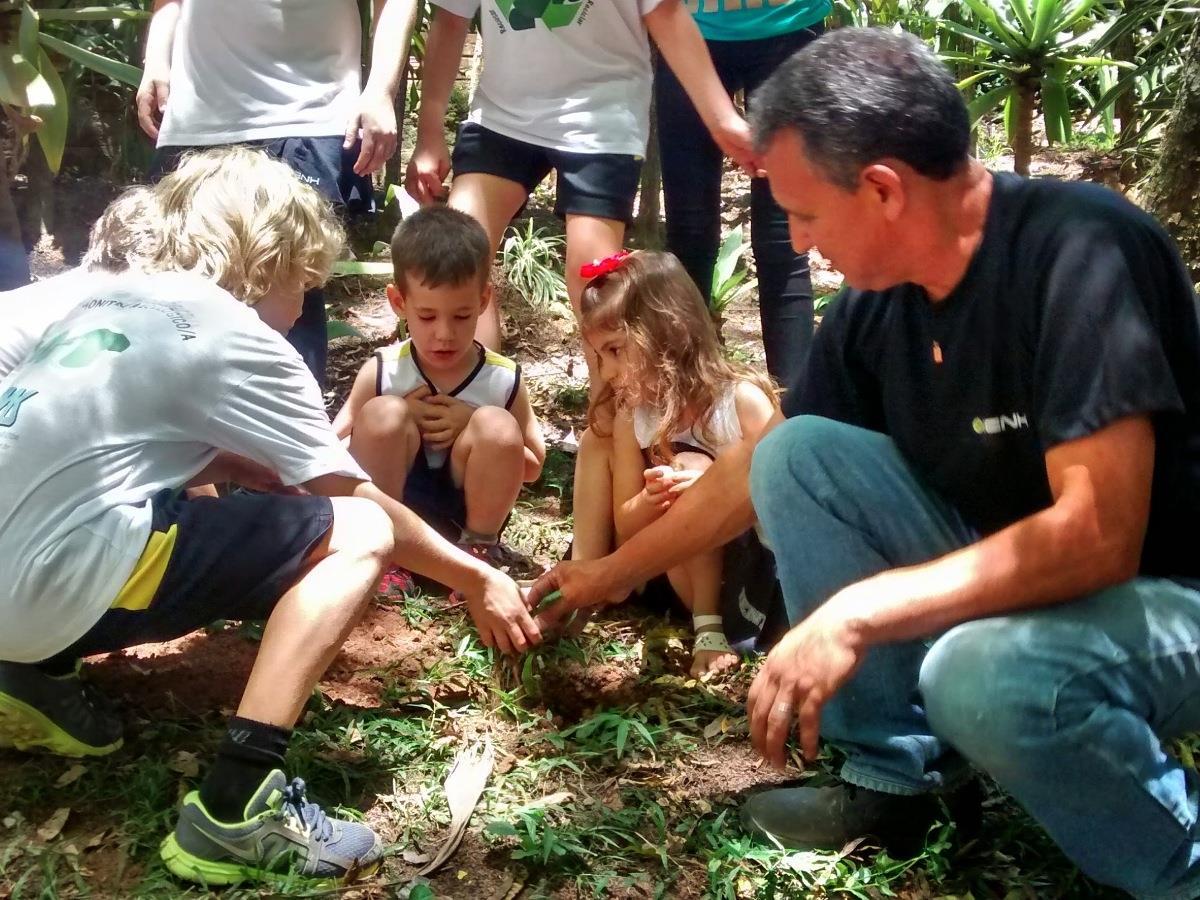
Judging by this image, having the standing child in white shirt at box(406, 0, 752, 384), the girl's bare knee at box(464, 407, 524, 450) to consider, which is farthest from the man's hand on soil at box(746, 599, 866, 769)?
the standing child in white shirt at box(406, 0, 752, 384)

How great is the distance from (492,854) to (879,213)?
1218 mm

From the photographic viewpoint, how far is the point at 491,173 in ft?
10.3

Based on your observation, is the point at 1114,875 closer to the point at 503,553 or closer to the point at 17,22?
the point at 503,553

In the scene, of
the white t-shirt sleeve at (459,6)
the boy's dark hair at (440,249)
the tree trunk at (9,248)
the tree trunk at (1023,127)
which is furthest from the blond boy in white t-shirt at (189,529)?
the tree trunk at (1023,127)

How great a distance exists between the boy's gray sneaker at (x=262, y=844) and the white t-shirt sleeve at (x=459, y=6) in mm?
2062

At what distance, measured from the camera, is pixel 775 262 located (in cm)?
322

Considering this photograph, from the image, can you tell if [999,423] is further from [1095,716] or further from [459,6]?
[459,6]

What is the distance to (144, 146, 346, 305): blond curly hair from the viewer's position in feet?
7.27

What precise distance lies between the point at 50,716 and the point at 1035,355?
1.76m

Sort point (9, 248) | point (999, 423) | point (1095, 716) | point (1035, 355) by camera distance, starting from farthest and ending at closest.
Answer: point (9, 248) < point (999, 423) < point (1035, 355) < point (1095, 716)

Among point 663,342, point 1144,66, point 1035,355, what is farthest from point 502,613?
point 1144,66

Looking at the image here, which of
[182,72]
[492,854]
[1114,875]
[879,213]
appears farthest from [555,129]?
[1114,875]

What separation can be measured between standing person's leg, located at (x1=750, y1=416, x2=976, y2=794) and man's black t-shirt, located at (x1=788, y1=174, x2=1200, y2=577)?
0.07m

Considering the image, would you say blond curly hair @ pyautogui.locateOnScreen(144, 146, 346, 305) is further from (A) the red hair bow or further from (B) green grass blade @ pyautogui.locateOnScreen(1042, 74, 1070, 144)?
(B) green grass blade @ pyautogui.locateOnScreen(1042, 74, 1070, 144)
